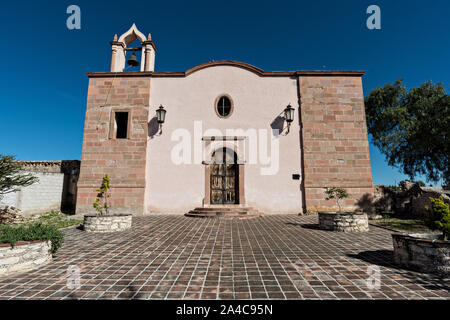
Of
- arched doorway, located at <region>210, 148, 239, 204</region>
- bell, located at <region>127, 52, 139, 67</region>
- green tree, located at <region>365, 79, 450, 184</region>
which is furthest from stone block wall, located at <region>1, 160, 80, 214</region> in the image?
green tree, located at <region>365, 79, 450, 184</region>

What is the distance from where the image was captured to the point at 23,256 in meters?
3.23

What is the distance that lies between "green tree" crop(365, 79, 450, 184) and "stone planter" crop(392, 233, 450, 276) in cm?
1216

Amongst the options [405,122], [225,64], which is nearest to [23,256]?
[225,64]

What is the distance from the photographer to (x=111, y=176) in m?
9.30

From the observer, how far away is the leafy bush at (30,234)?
128 inches

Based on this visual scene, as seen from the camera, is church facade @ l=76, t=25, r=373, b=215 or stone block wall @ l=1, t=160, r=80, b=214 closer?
stone block wall @ l=1, t=160, r=80, b=214

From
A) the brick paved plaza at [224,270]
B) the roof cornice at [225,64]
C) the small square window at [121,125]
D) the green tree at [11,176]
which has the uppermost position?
the roof cornice at [225,64]

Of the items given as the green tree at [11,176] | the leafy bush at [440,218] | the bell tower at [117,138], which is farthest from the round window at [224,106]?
the green tree at [11,176]

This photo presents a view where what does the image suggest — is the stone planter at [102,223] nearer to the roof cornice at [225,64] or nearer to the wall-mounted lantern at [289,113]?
the roof cornice at [225,64]

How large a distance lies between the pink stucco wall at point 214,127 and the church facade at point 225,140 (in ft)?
0.15

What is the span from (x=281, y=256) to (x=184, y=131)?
724cm

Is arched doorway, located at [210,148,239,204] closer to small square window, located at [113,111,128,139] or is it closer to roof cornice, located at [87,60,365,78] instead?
roof cornice, located at [87,60,365,78]

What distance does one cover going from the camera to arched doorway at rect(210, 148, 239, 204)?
31.0ft
